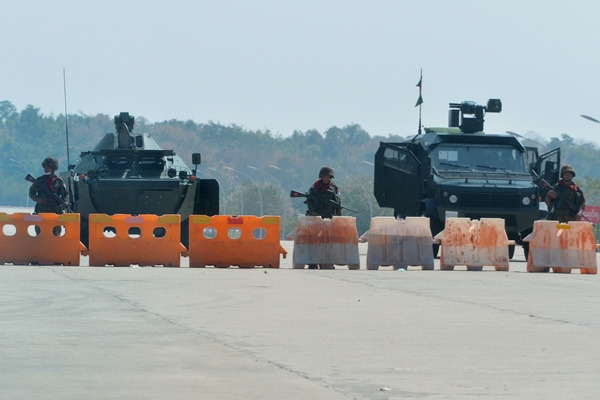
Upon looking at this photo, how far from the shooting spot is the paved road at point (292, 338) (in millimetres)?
10188

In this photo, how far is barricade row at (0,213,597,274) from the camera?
2402 cm

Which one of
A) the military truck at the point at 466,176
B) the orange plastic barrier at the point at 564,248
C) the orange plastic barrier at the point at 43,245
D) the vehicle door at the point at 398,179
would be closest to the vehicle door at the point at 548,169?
the military truck at the point at 466,176

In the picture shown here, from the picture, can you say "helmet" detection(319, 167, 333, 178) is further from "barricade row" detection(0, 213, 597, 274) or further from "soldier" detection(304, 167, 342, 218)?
"barricade row" detection(0, 213, 597, 274)

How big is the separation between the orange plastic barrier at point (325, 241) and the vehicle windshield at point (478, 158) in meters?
6.59

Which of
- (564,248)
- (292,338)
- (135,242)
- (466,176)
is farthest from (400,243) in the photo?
(292,338)

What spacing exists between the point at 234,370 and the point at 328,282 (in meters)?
9.80

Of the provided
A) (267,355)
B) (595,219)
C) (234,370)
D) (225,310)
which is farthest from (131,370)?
(595,219)

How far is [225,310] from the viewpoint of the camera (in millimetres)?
15820

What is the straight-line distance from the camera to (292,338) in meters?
13.2

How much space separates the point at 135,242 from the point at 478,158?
9.04 meters

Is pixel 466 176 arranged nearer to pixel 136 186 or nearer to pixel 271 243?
pixel 136 186

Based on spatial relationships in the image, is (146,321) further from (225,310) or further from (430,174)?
(430,174)

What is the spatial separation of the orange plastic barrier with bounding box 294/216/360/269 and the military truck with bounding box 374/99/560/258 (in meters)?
5.66

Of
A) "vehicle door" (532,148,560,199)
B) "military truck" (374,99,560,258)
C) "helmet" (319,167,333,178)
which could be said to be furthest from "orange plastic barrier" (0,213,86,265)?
"vehicle door" (532,148,560,199)
